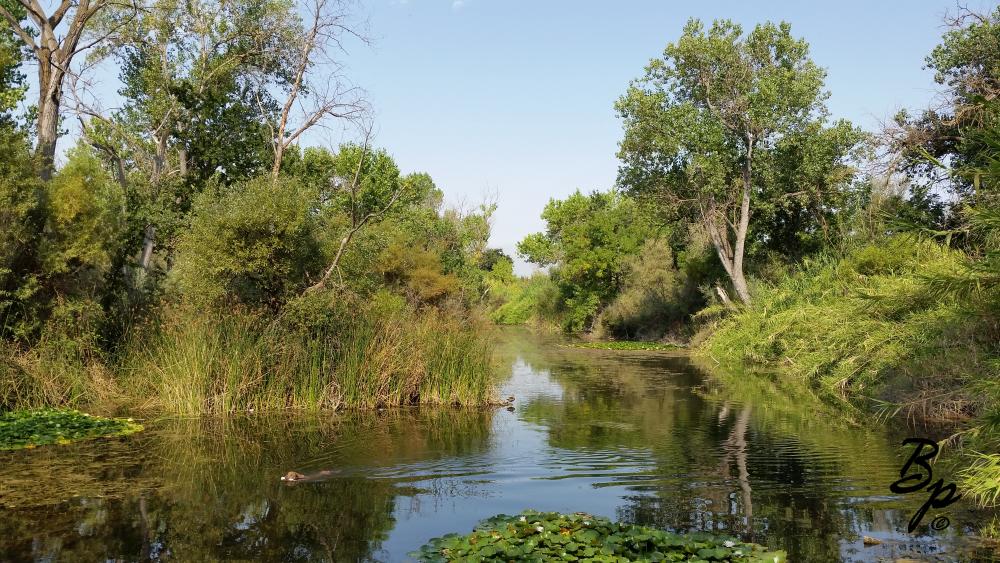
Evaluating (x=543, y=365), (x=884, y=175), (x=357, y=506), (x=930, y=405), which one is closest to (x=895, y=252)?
(x=884, y=175)

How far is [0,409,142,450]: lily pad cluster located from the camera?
977 cm

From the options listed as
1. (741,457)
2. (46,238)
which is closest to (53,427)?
(46,238)

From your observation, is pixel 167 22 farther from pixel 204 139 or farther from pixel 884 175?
pixel 884 175

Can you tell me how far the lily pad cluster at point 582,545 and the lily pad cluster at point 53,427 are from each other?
20.7 feet

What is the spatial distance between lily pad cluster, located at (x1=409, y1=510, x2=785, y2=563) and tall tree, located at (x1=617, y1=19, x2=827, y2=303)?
22.0 metres

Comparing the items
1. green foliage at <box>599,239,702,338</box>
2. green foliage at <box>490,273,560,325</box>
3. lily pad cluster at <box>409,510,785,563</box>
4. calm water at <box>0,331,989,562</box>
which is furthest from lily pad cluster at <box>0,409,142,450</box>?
green foliage at <box>490,273,560,325</box>

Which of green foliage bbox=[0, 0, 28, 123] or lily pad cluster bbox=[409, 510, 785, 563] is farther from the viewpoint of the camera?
green foliage bbox=[0, 0, 28, 123]

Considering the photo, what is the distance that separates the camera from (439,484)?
8.67 m

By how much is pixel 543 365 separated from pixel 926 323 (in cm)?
1311

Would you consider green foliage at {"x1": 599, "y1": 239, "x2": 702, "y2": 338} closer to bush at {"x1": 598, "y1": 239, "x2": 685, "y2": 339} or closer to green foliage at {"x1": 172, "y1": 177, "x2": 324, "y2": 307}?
bush at {"x1": 598, "y1": 239, "x2": 685, "y2": 339}

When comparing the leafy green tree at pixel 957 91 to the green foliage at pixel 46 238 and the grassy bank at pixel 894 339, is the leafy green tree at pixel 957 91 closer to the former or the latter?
the grassy bank at pixel 894 339

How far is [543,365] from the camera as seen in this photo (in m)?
24.9

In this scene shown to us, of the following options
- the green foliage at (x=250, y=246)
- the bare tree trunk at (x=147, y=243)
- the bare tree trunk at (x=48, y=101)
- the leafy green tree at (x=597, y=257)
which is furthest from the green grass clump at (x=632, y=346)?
the bare tree trunk at (x=48, y=101)

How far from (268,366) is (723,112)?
20.3 m
